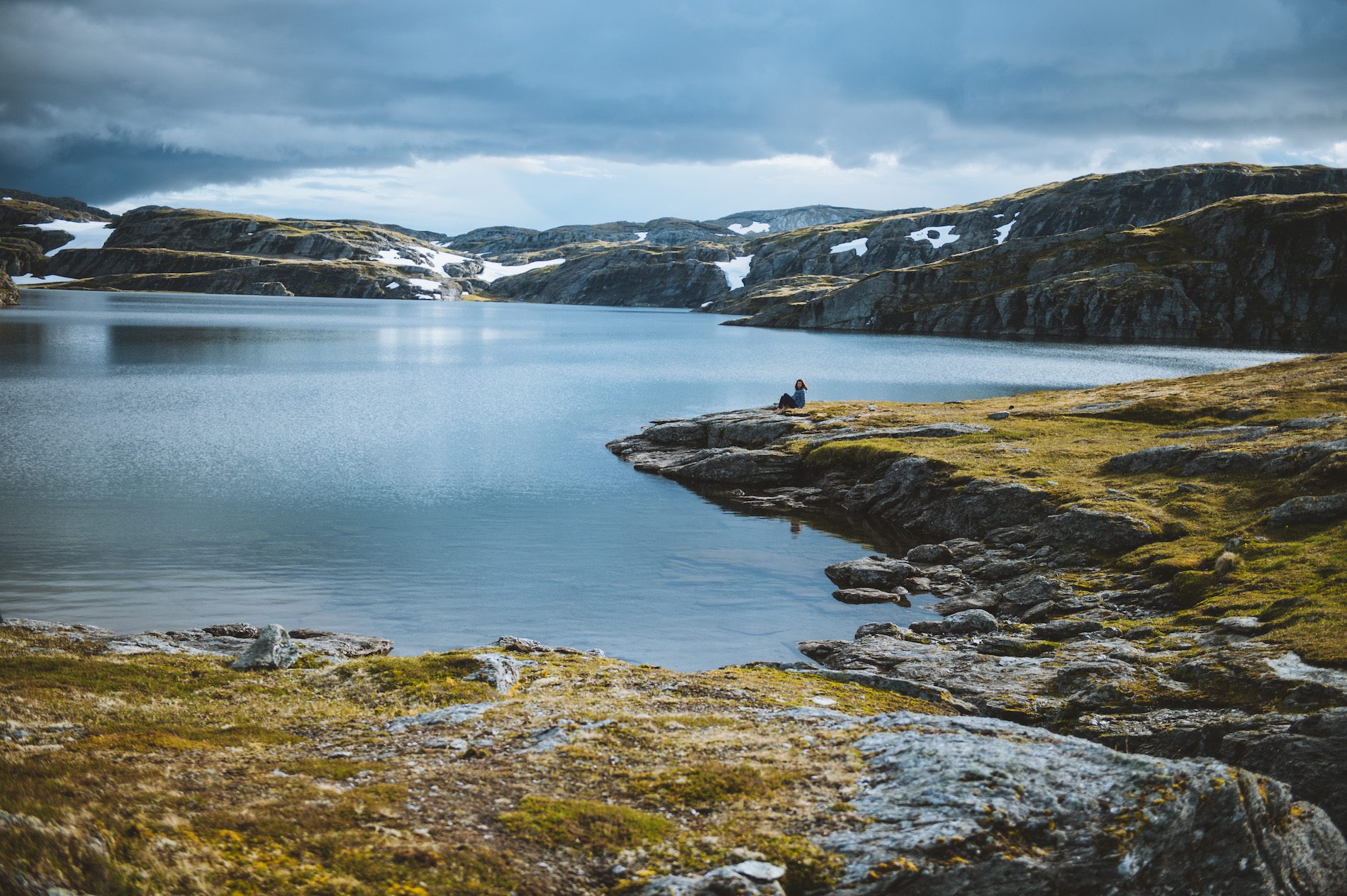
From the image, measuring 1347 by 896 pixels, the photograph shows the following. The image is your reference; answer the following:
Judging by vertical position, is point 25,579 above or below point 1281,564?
below

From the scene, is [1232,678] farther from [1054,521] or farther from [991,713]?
[1054,521]

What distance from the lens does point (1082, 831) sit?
12.1 metres

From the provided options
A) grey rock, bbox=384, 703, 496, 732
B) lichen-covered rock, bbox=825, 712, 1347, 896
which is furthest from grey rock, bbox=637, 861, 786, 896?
grey rock, bbox=384, 703, 496, 732

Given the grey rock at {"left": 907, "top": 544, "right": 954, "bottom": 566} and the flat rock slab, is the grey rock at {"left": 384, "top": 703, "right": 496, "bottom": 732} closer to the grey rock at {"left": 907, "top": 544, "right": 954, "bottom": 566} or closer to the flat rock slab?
the flat rock slab

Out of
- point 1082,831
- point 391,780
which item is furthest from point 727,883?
point 391,780

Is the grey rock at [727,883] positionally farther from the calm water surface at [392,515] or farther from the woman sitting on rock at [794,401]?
the woman sitting on rock at [794,401]

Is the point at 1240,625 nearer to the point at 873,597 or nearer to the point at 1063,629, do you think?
the point at 1063,629

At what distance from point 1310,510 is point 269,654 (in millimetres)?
36470

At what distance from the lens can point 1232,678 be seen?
21547mm

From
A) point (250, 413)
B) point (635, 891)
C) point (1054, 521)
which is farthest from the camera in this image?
point (250, 413)

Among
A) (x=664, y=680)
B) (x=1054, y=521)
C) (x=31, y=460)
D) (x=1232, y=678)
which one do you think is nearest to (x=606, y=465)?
(x=1054, y=521)

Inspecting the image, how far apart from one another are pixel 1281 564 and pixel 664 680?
21.8 m

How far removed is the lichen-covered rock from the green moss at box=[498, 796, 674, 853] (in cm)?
259

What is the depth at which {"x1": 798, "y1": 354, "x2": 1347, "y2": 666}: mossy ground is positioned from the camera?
88.7ft
